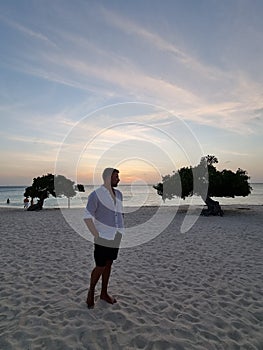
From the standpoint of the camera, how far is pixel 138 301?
4422 millimetres

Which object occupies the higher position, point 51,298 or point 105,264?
point 105,264

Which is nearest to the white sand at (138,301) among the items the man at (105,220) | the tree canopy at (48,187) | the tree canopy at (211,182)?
the man at (105,220)

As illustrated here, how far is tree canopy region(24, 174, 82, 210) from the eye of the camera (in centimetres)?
2616

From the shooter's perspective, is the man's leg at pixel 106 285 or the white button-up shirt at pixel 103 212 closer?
the white button-up shirt at pixel 103 212

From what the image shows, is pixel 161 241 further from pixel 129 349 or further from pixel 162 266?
pixel 129 349

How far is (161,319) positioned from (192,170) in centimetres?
1773

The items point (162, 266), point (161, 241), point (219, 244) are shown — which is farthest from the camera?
point (161, 241)

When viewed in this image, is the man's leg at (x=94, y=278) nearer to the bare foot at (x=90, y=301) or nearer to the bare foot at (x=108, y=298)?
the bare foot at (x=90, y=301)

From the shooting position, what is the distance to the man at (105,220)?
3816 millimetres

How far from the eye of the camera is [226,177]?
1997cm

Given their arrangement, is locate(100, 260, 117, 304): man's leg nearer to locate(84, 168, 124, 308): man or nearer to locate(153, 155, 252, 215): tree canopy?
locate(84, 168, 124, 308): man

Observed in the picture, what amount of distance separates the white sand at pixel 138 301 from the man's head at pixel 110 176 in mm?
1974

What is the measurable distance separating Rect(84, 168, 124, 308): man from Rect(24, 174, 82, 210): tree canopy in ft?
76.9

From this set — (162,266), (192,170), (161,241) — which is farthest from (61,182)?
(162,266)
